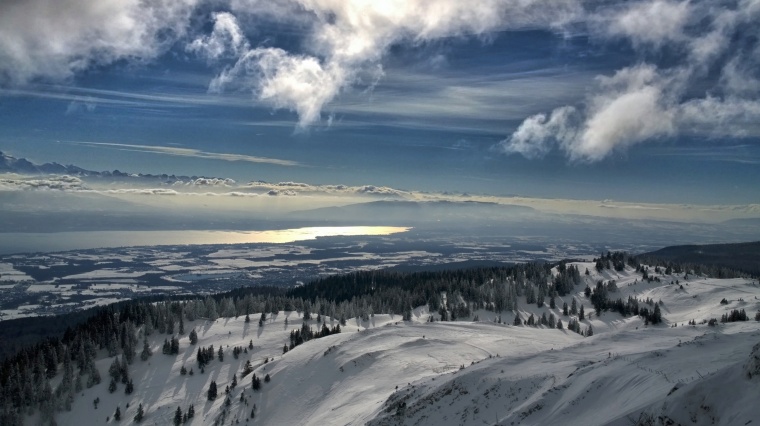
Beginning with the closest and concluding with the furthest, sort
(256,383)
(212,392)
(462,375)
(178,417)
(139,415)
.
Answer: (462,375) < (178,417) < (256,383) < (139,415) < (212,392)

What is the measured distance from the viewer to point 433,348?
253 ft

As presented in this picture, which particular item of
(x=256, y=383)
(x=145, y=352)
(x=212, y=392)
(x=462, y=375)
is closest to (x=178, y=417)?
(x=212, y=392)

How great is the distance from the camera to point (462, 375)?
45938 mm

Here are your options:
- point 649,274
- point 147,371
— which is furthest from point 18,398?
point 649,274

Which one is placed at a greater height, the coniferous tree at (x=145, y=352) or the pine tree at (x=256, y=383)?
the pine tree at (x=256, y=383)

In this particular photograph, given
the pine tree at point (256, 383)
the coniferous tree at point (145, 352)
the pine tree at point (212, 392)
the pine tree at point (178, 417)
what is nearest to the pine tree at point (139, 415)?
the pine tree at point (178, 417)

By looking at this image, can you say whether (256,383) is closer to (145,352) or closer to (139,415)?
(139,415)

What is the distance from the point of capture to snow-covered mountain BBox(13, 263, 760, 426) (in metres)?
27.6

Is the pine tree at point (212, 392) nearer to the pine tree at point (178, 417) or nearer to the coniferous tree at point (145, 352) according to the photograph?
the pine tree at point (178, 417)

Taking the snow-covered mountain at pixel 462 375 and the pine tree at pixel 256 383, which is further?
the pine tree at pixel 256 383

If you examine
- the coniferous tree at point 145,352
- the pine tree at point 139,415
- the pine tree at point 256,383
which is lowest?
the pine tree at point 139,415

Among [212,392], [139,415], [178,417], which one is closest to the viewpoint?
[178,417]

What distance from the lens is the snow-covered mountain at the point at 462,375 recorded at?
2759 cm

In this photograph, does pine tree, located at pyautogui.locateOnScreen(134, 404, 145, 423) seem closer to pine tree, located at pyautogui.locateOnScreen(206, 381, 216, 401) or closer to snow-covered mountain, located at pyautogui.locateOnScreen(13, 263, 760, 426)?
snow-covered mountain, located at pyautogui.locateOnScreen(13, 263, 760, 426)
